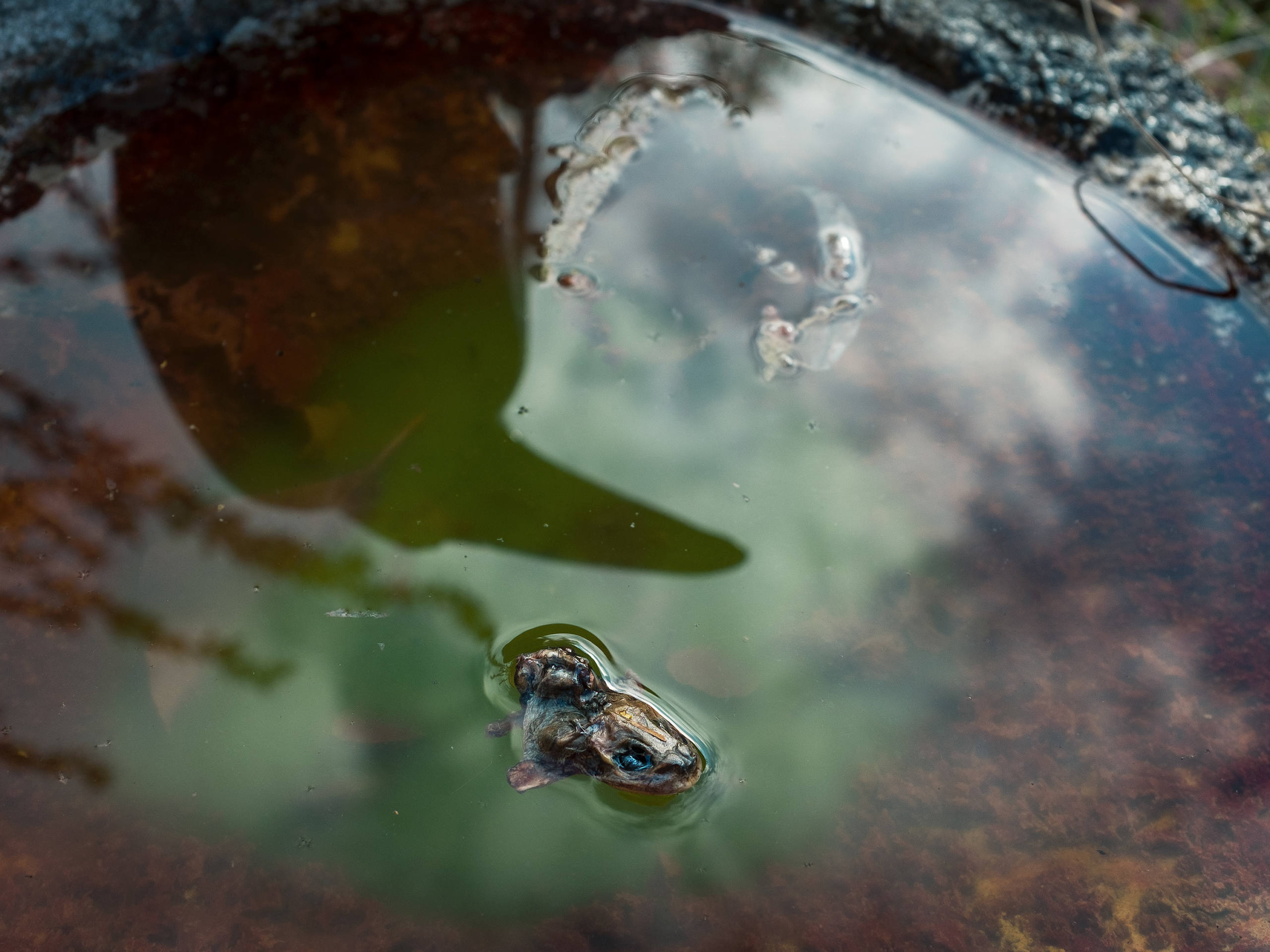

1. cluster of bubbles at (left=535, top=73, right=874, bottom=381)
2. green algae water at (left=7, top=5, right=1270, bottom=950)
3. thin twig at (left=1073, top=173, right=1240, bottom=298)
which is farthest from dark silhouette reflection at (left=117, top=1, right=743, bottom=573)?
thin twig at (left=1073, top=173, right=1240, bottom=298)

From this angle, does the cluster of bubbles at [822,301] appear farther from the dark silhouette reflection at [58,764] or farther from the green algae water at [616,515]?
the dark silhouette reflection at [58,764]

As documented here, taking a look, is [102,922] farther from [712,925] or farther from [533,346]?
[533,346]

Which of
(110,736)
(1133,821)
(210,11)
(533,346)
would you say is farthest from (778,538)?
(210,11)

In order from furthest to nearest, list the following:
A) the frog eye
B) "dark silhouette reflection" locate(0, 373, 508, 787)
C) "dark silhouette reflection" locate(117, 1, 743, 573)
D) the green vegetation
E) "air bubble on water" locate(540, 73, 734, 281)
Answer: the green vegetation, "air bubble on water" locate(540, 73, 734, 281), "dark silhouette reflection" locate(117, 1, 743, 573), "dark silhouette reflection" locate(0, 373, 508, 787), the frog eye

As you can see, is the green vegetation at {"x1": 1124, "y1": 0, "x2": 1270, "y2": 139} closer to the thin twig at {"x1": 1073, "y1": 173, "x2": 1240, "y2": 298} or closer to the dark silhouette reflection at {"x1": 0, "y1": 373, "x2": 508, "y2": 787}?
the thin twig at {"x1": 1073, "y1": 173, "x2": 1240, "y2": 298}

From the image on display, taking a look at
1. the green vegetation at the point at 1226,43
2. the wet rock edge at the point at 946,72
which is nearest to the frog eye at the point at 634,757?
the wet rock edge at the point at 946,72

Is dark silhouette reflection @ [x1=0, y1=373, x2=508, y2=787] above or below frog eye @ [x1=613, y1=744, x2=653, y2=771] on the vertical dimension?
below

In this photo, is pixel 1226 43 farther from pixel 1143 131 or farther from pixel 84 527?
pixel 84 527
